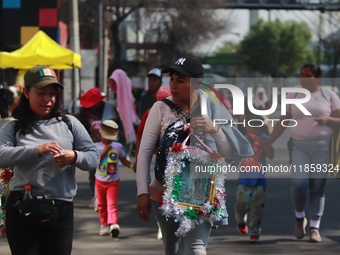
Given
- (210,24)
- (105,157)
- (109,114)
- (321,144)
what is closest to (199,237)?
(321,144)

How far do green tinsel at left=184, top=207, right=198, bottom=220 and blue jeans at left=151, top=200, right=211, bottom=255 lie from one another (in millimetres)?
74

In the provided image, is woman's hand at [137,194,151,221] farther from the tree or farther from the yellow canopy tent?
the tree

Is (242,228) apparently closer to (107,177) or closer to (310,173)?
(310,173)

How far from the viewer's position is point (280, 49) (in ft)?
358

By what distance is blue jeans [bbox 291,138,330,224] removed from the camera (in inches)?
345

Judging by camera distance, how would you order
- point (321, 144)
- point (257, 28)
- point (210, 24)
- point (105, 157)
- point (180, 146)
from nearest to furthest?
point (180, 146)
point (321, 144)
point (105, 157)
point (210, 24)
point (257, 28)

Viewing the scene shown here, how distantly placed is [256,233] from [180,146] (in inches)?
154

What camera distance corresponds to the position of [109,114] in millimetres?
10602

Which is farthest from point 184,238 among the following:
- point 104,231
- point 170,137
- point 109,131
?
point 109,131

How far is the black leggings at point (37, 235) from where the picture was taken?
16.7ft

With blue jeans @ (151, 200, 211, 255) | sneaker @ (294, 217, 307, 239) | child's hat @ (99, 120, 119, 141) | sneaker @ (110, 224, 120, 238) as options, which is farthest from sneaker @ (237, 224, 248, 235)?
blue jeans @ (151, 200, 211, 255)

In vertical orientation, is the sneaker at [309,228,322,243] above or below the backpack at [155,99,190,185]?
below

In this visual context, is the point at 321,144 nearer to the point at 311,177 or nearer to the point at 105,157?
the point at 311,177

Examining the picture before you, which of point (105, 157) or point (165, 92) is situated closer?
point (165, 92)
